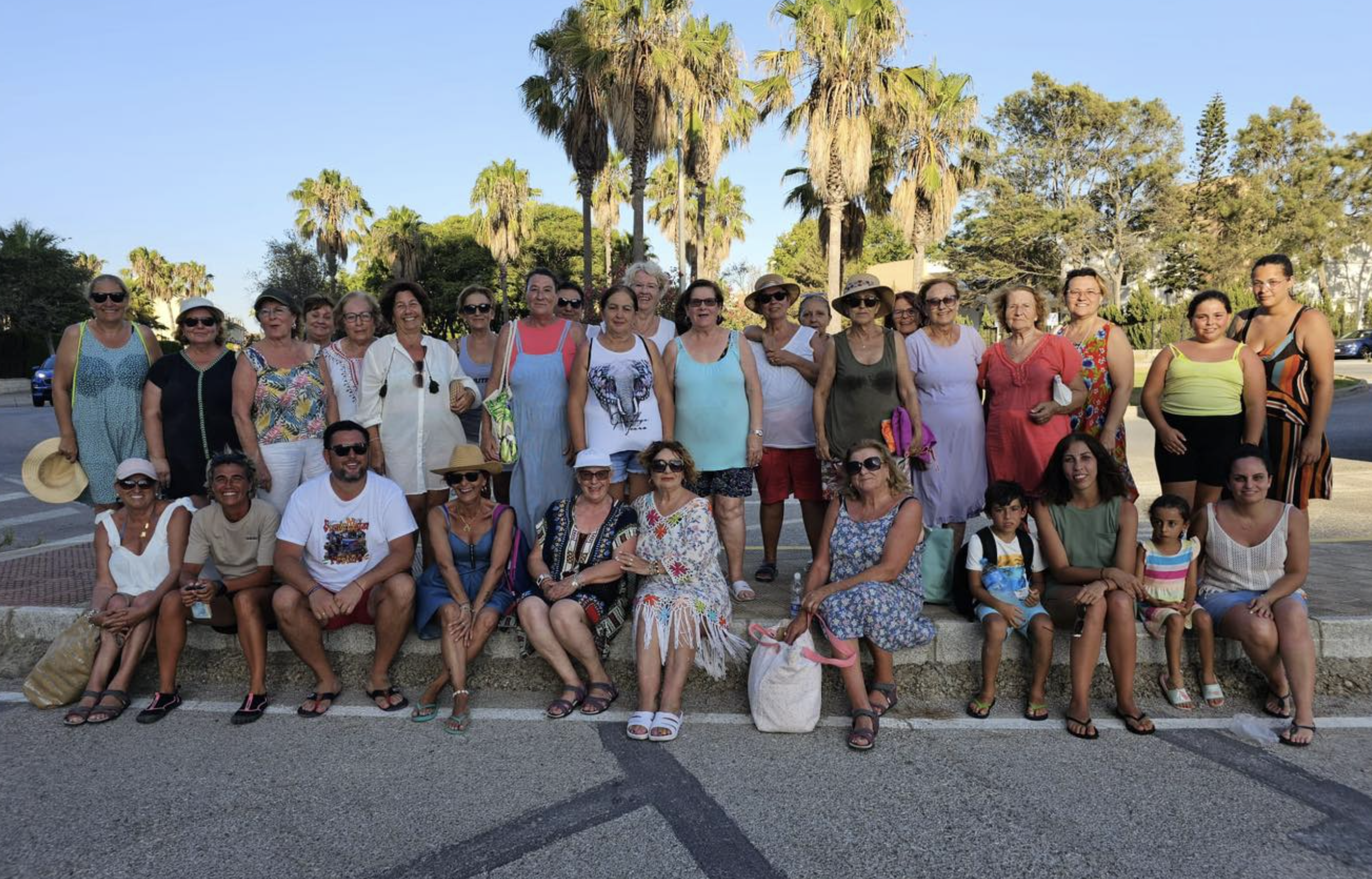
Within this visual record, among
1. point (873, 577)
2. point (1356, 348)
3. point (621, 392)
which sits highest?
point (1356, 348)

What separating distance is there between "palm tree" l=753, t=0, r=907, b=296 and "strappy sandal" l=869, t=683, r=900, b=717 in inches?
658

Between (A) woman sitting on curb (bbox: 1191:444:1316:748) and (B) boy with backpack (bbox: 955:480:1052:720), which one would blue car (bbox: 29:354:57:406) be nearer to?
(B) boy with backpack (bbox: 955:480:1052:720)

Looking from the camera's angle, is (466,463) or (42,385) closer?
(466,463)

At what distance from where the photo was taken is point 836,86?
63.2ft

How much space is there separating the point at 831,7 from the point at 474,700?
1866 centimetres

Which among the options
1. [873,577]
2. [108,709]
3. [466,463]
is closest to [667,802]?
[873,577]

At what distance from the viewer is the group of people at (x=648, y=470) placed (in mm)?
4023

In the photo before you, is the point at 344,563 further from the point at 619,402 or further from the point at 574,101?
the point at 574,101

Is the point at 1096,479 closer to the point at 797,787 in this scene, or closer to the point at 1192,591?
the point at 1192,591

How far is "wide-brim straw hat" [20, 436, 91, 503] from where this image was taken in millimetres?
4645

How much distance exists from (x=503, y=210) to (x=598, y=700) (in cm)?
3738

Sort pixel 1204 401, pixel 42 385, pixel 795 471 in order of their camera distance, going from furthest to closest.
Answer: pixel 42 385
pixel 795 471
pixel 1204 401

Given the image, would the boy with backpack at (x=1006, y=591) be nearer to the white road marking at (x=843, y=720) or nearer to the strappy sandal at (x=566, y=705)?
the white road marking at (x=843, y=720)

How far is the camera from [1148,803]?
10.2 ft
